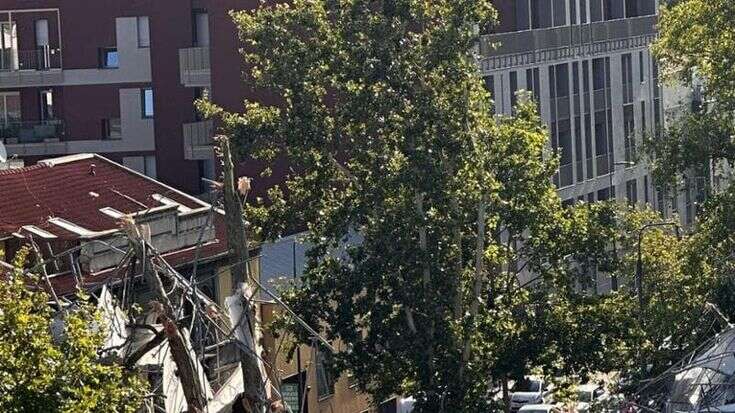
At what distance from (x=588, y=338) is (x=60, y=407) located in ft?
74.3

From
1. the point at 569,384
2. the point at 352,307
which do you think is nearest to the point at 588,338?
the point at 569,384

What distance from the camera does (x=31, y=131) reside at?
70250 millimetres

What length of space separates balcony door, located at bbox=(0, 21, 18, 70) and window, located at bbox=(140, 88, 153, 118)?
14.8 ft

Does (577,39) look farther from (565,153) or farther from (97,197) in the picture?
(97,197)

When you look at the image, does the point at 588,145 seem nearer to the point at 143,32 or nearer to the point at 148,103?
the point at 148,103

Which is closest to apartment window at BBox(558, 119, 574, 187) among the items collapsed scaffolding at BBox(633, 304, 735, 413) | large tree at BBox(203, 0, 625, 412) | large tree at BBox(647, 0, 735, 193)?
large tree at BBox(203, 0, 625, 412)

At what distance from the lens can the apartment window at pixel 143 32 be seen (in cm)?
6988

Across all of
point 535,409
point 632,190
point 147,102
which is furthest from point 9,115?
point 632,190

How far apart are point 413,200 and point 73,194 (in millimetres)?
7670

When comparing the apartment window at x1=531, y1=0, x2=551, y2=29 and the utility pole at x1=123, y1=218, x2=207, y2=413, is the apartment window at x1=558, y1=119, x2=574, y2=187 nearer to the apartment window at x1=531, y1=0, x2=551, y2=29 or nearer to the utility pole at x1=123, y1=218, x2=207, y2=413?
the apartment window at x1=531, y1=0, x2=551, y2=29

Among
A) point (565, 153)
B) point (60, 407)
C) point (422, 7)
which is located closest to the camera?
point (60, 407)

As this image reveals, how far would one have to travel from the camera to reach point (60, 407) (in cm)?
2272

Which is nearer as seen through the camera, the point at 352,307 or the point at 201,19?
the point at 352,307

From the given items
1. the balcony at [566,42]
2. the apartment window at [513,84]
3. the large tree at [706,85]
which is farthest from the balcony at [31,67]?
the large tree at [706,85]
